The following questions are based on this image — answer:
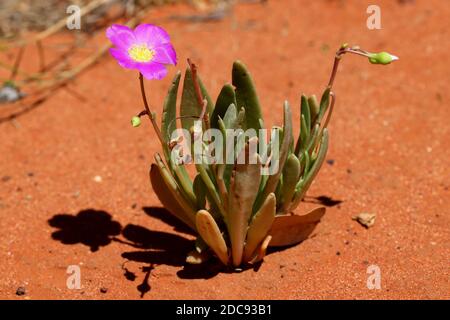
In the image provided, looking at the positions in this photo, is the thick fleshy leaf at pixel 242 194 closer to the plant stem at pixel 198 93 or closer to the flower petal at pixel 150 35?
the plant stem at pixel 198 93

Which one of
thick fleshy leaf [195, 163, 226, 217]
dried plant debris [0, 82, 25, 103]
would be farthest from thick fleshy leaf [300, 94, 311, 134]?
dried plant debris [0, 82, 25, 103]

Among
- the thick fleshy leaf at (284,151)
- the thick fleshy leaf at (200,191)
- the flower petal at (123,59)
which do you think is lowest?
the thick fleshy leaf at (200,191)

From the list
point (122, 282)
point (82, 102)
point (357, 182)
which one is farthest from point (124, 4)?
point (122, 282)

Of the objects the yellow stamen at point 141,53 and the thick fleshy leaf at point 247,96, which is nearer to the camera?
the yellow stamen at point 141,53

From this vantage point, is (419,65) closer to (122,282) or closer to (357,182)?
(357,182)

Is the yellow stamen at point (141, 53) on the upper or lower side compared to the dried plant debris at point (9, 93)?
upper

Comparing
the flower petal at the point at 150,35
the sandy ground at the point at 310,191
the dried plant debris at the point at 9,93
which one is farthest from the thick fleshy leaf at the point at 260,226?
the dried plant debris at the point at 9,93

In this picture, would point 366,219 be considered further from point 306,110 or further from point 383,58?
point 383,58
